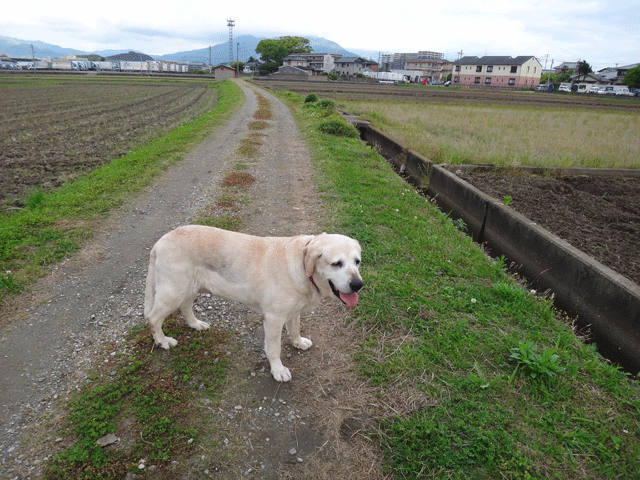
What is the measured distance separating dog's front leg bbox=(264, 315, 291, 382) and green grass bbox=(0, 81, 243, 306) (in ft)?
11.4

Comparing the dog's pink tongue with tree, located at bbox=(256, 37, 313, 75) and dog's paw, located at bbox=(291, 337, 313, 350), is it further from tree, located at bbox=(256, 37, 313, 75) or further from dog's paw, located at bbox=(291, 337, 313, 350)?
tree, located at bbox=(256, 37, 313, 75)

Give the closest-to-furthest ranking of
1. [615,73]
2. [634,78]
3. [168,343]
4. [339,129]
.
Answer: [168,343], [339,129], [634,78], [615,73]

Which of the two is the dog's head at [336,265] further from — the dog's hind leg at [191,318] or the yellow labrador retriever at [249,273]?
the dog's hind leg at [191,318]

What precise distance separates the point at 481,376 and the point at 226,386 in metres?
2.56

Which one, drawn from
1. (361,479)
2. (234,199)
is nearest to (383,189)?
(234,199)

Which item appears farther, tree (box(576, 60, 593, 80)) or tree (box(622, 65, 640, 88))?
tree (box(576, 60, 593, 80))

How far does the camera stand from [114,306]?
15.0 ft

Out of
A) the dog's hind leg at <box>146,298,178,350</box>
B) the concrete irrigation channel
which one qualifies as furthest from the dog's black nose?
the concrete irrigation channel

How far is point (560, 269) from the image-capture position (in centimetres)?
536

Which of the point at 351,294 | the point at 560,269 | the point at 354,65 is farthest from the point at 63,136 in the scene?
the point at 354,65

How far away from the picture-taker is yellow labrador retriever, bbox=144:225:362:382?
3.47 m

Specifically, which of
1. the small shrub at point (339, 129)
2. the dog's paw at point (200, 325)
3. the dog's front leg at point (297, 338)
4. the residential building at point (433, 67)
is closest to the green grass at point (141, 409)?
the dog's paw at point (200, 325)

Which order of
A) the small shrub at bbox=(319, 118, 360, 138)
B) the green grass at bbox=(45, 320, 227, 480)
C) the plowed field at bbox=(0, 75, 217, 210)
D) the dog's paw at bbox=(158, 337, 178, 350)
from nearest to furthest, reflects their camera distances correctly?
the green grass at bbox=(45, 320, 227, 480), the dog's paw at bbox=(158, 337, 178, 350), the plowed field at bbox=(0, 75, 217, 210), the small shrub at bbox=(319, 118, 360, 138)

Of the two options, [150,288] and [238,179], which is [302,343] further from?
[238,179]
